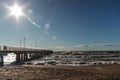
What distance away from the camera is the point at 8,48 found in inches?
2308

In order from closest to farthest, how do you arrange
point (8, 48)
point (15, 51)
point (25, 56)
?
point (8, 48) < point (15, 51) < point (25, 56)

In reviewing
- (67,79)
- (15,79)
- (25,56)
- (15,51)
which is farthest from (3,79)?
(25,56)

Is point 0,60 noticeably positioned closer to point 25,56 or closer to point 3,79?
point 25,56

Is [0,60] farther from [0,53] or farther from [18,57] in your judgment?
[18,57]

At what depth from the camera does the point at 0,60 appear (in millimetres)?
50406

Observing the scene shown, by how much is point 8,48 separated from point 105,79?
44.0m

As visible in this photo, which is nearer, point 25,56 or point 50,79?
point 50,79

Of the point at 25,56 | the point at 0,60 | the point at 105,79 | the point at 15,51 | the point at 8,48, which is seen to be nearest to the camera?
the point at 105,79

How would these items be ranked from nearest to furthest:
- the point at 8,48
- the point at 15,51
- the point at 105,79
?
the point at 105,79
the point at 8,48
the point at 15,51

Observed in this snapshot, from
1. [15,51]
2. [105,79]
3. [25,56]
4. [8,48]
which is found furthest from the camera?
[25,56]

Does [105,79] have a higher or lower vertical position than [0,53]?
lower

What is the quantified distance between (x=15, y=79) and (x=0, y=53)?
34153 mm

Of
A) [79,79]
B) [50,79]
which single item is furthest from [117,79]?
[50,79]

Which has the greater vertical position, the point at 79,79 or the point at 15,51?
the point at 15,51
